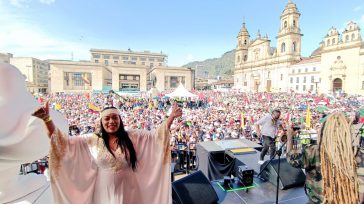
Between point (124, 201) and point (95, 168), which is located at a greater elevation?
point (95, 168)

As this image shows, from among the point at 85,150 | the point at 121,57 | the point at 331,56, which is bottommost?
the point at 85,150

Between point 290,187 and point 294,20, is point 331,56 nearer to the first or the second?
point 294,20

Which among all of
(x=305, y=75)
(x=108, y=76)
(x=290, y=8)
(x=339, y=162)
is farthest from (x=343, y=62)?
(x=108, y=76)

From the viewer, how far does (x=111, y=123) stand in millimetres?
2229

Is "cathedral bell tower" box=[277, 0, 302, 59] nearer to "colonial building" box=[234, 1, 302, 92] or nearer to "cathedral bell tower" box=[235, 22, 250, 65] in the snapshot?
"colonial building" box=[234, 1, 302, 92]

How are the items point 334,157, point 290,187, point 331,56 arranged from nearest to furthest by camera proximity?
1. point 334,157
2. point 290,187
3. point 331,56

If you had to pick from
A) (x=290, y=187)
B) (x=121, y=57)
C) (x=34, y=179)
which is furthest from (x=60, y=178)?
(x=121, y=57)

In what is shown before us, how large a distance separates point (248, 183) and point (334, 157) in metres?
2.15

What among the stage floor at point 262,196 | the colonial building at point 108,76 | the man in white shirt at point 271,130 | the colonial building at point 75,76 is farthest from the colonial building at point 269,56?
the stage floor at point 262,196

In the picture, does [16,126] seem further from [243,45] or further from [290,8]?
[243,45]

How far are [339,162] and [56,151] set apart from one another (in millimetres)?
2836

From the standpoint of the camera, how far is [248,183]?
364 centimetres

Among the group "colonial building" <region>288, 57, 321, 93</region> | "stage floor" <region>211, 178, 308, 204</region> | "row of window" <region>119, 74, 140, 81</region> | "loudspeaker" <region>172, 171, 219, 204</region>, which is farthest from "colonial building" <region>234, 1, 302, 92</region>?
"loudspeaker" <region>172, 171, 219, 204</region>

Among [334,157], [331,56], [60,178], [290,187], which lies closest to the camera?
[334,157]
